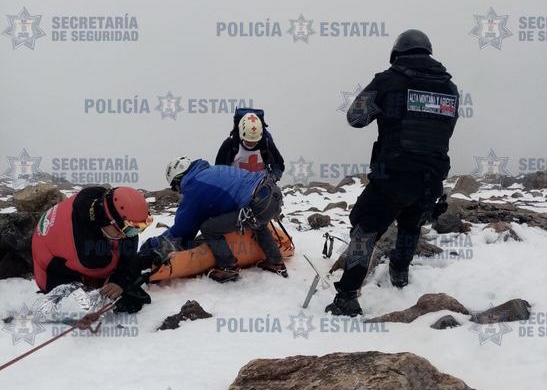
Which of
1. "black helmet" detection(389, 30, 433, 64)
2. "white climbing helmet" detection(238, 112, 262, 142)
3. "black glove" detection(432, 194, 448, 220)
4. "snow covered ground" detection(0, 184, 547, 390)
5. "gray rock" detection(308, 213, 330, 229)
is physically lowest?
"snow covered ground" detection(0, 184, 547, 390)

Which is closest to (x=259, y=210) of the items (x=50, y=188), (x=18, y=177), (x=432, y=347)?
(x=432, y=347)

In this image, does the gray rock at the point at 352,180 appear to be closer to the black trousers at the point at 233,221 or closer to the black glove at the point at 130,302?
the black trousers at the point at 233,221

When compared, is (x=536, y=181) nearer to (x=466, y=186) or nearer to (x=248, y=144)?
(x=466, y=186)

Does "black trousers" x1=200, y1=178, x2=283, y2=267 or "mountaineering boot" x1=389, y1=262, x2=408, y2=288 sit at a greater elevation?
"black trousers" x1=200, y1=178, x2=283, y2=267

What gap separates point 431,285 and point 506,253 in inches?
42.8

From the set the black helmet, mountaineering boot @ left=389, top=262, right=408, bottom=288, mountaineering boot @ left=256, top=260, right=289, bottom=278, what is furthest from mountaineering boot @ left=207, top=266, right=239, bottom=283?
the black helmet

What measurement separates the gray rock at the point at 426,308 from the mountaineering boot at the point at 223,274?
5.71 feet

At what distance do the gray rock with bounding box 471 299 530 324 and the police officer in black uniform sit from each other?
106 centimetres

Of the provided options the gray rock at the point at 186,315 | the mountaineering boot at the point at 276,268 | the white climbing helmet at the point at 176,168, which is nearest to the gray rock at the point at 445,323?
the gray rock at the point at 186,315

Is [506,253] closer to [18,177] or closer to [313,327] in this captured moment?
[313,327]

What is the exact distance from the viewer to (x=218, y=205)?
559 centimetres

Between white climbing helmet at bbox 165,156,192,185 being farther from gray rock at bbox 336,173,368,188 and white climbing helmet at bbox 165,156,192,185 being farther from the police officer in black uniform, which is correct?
gray rock at bbox 336,173,368,188

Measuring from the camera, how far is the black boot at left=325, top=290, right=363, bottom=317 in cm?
470

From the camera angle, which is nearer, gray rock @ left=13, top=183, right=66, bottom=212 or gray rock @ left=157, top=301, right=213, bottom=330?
gray rock @ left=157, top=301, right=213, bottom=330
